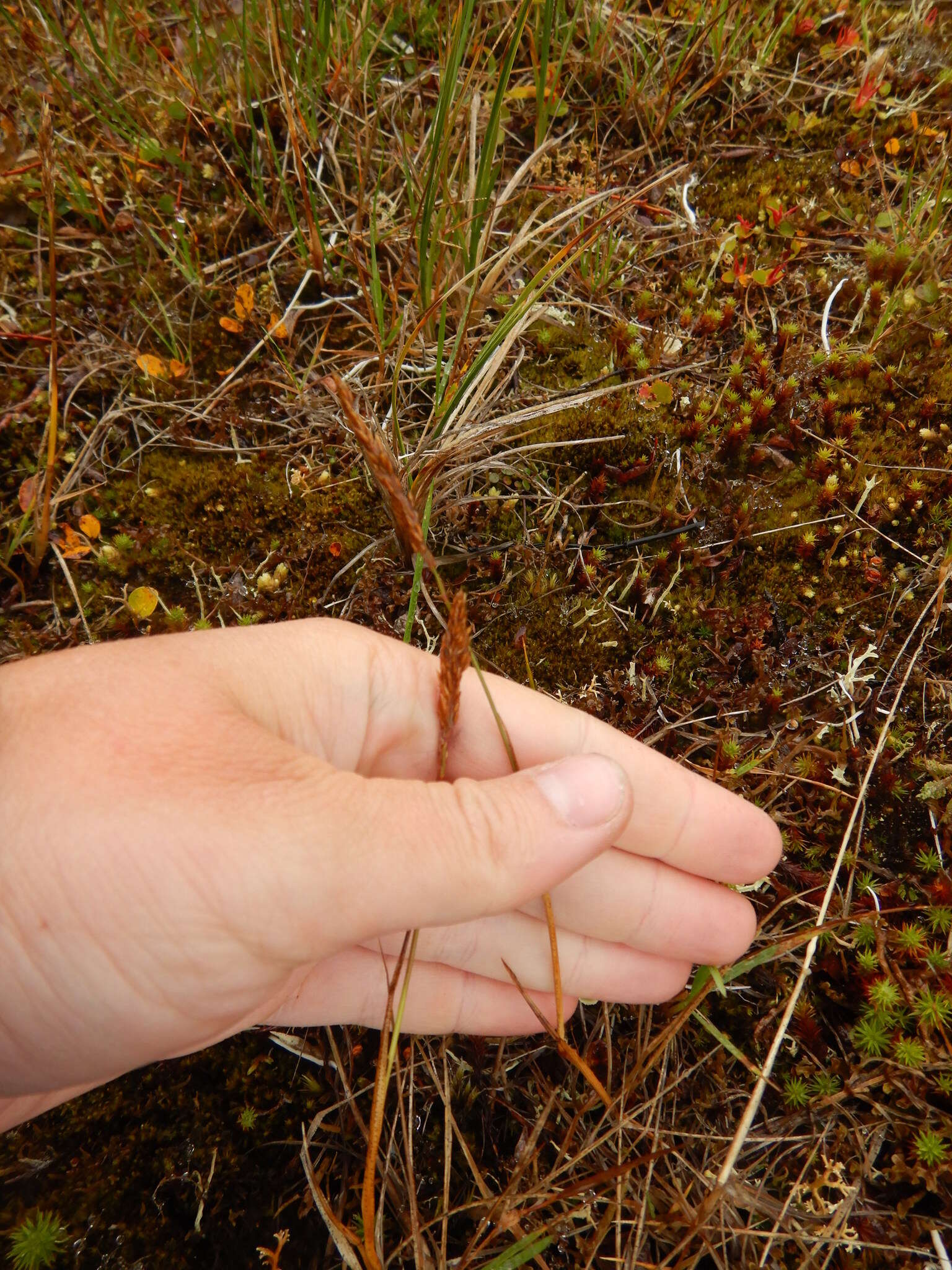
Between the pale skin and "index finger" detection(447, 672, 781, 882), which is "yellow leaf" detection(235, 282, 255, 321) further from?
"index finger" detection(447, 672, 781, 882)

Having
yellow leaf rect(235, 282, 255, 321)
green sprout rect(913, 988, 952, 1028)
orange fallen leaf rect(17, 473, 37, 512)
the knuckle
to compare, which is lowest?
green sprout rect(913, 988, 952, 1028)

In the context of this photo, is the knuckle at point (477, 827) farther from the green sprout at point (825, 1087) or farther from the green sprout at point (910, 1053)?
the green sprout at point (910, 1053)

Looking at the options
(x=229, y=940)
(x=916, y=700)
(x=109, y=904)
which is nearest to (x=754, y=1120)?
(x=916, y=700)

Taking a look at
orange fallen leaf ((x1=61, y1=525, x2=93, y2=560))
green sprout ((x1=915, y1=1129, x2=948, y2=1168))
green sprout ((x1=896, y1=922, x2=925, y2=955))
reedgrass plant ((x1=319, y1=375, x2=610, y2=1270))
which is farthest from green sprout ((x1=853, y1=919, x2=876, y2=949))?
orange fallen leaf ((x1=61, y1=525, x2=93, y2=560))

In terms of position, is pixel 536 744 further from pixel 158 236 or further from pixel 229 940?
pixel 158 236

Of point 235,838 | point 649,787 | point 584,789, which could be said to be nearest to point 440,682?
point 584,789
